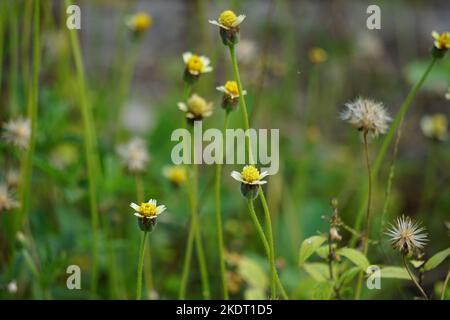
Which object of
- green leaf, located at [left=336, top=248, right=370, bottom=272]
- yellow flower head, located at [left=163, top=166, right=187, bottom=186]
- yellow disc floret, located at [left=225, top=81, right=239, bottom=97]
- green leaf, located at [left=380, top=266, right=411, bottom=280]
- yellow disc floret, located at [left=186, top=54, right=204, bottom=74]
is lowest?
green leaf, located at [left=380, top=266, right=411, bottom=280]

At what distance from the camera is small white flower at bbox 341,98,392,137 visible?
749 millimetres

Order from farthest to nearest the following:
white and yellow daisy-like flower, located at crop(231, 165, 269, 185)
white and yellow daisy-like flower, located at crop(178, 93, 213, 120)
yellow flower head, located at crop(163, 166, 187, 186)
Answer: yellow flower head, located at crop(163, 166, 187, 186), white and yellow daisy-like flower, located at crop(178, 93, 213, 120), white and yellow daisy-like flower, located at crop(231, 165, 269, 185)

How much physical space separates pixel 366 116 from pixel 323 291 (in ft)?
0.65

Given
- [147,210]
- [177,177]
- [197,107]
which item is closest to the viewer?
[147,210]

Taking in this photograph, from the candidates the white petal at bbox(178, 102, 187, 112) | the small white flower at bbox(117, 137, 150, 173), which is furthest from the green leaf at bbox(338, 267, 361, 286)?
the small white flower at bbox(117, 137, 150, 173)

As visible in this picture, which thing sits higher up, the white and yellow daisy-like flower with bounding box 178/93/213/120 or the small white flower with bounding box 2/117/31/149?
the small white flower with bounding box 2/117/31/149

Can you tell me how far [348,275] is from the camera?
0.77 metres

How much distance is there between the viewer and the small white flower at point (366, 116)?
0.75 meters

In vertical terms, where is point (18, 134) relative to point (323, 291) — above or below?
above

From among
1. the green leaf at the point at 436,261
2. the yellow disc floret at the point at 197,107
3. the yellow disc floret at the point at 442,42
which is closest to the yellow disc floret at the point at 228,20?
the yellow disc floret at the point at 197,107

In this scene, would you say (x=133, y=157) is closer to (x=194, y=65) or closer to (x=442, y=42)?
(x=194, y=65)

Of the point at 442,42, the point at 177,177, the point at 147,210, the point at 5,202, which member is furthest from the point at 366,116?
the point at 5,202

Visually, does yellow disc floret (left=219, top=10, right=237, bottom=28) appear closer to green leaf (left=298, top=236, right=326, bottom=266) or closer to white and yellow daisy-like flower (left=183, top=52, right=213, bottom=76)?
white and yellow daisy-like flower (left=183, top=52, right=213, bottom=76)

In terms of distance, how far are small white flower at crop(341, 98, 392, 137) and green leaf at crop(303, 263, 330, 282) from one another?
18 centimetres
